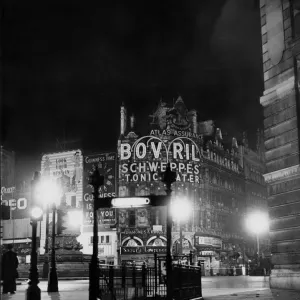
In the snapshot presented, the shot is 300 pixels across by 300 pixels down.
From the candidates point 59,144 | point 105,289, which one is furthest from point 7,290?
point 59,144

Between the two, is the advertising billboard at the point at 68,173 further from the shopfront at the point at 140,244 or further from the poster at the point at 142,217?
the shopfront at the point at 140,244

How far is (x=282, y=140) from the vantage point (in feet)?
76.8

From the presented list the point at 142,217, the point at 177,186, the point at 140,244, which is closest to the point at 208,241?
the point at 177,186

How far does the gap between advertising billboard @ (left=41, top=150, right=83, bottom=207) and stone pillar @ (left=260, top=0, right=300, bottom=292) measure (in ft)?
196

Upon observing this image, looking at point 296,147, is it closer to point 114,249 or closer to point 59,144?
point 114,249

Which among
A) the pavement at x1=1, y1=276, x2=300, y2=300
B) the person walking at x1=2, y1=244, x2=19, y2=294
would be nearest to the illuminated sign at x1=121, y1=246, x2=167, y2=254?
the pavement at x1=1, y1=276, x2=300, y2=300

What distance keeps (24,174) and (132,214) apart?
101 feet

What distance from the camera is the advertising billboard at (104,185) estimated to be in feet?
255

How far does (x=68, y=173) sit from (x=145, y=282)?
223ft

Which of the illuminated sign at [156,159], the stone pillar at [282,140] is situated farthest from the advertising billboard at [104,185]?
the stone pillar at [282,140]

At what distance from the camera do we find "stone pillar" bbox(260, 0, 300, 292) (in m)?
22.2

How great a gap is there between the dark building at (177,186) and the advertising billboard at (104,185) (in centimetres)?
190

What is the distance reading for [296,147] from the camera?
22.5m

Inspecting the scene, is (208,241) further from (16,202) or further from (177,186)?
(16,202)
